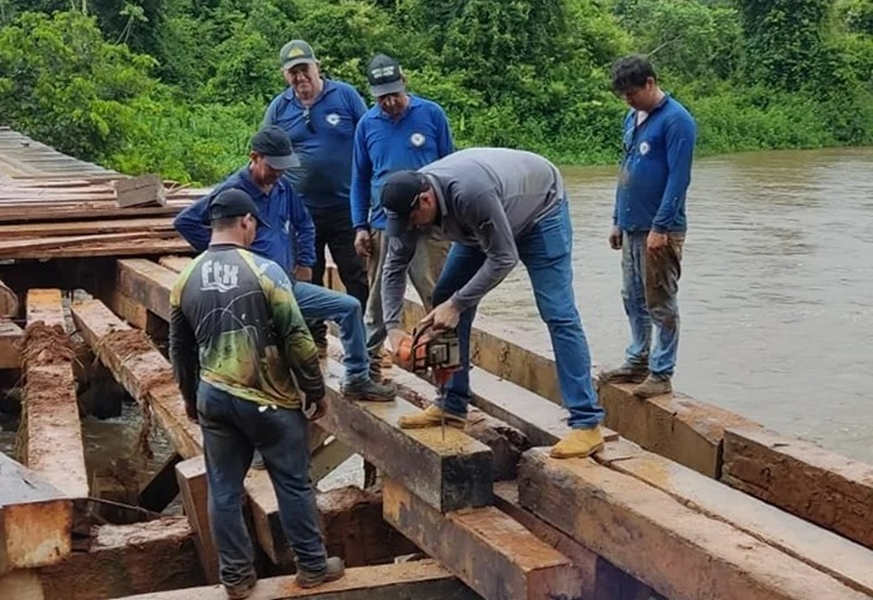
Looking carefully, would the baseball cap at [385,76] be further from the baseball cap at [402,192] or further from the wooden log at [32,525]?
the wooden log at [32,525]

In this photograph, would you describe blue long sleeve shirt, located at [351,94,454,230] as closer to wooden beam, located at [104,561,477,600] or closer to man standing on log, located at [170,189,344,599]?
man standing on log, located at [170,189,344,599]

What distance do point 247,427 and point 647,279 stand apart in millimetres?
2158

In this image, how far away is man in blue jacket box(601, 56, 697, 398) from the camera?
17.5 feet

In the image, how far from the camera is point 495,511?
448 cm

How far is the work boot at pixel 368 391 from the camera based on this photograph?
5.19 metres

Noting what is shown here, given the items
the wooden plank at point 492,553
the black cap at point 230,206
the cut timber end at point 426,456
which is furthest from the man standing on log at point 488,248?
the black cap at point 230,206

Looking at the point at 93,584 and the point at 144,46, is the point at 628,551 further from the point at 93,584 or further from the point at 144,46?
the point at 144,46

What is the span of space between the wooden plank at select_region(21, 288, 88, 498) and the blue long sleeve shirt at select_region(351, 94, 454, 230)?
165 cm

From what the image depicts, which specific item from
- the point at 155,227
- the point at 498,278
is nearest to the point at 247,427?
the point at 498,278

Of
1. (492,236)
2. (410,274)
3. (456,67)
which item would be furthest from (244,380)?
(456,67)

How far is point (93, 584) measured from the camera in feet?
15.4

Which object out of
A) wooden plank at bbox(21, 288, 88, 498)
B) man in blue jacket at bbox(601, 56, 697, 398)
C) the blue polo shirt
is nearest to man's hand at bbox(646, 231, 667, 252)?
man in blue jacket at bbox(601, 56, 697, 398)

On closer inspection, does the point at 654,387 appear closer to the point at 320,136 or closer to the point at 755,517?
the point at 755,517

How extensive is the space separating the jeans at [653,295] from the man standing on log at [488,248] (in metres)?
0.84
